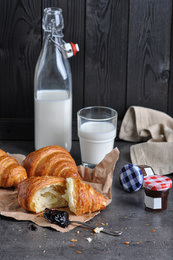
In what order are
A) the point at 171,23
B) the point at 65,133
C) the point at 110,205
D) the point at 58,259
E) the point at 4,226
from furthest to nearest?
the point at 171,23, the point at 65,133, the point at 110,205, the point at 4,226, the point at 58,259

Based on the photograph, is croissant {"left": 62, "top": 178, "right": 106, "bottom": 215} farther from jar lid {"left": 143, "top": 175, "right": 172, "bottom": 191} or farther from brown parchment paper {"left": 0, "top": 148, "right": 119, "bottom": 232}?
jar lid {"left": 143, "top": 175, "right": 172, "bottom": 191}

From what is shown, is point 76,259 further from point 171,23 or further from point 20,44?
point 171,23

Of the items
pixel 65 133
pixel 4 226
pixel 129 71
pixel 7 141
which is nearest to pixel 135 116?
pixel 129 71

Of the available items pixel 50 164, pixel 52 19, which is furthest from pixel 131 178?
pixel 52 19

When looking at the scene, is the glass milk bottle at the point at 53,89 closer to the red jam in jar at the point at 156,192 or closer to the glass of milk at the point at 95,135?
the glass of milk at the point at 95,135

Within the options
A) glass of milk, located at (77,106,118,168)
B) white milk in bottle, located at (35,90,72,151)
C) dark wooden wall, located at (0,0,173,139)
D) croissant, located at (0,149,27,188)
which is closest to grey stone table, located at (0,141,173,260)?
croissant, located at (0,149,27,188)

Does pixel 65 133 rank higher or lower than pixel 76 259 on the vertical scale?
higher

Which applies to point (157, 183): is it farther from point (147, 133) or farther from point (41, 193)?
point (147, 133)
